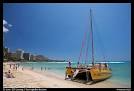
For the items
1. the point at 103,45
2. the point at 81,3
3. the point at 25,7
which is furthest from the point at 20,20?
the point at 103,45

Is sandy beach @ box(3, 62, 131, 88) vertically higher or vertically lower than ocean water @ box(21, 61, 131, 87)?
lower

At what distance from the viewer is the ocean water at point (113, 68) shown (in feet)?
15.6

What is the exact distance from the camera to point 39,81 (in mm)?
4816

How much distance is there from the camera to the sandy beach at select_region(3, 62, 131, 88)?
15.7 ft

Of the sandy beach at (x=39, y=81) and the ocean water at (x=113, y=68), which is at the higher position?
the ocean water at (x=113, y=68)

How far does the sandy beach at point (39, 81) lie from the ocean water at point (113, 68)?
6 cm

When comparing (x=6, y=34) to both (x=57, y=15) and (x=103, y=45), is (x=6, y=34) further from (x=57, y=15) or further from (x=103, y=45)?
(x=103, y=45)

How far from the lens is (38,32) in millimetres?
4832

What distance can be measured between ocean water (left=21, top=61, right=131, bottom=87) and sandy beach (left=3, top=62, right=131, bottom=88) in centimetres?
6

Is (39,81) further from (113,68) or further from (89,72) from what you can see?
(113,68)

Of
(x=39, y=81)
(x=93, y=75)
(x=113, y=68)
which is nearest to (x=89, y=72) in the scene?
(x=93, y=75)

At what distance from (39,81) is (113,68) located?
3.31 ft

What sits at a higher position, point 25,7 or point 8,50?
point 25,7

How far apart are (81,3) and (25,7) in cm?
76
